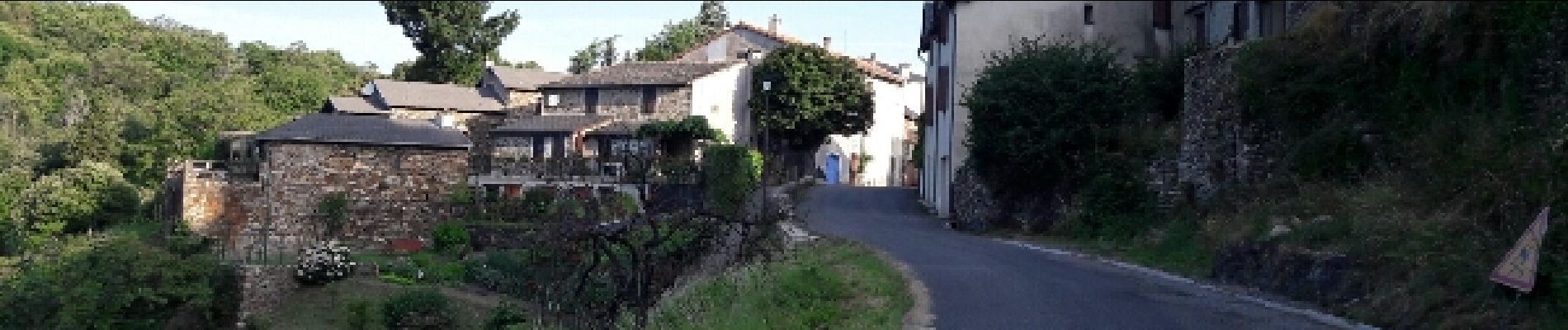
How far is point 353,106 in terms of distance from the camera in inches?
2288

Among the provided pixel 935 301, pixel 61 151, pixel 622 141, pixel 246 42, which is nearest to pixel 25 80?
pixel 61 151

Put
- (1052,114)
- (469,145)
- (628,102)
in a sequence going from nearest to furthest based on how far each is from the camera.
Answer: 1. (1052,114)
2. (469,145)
3. (628,102)

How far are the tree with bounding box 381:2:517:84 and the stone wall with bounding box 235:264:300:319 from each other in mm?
33386

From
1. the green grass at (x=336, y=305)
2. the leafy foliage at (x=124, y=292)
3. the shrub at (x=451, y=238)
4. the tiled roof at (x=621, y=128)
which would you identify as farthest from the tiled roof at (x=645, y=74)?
the leafy foliage at (x=124, y=292)

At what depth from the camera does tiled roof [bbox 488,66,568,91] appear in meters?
62.1

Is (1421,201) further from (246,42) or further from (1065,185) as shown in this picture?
(246,42)

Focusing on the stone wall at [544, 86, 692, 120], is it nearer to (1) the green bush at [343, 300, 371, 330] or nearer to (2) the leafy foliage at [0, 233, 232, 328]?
(2) the leafy foliage at [0, 233, 232, 328]

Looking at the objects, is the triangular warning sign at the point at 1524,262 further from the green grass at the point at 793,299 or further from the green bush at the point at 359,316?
the green bush at the point at 359,316

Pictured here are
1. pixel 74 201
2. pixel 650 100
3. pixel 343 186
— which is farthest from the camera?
pixel 650 100

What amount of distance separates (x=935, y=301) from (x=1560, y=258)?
598 cm

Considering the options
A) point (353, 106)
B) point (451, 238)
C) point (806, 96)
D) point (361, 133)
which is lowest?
point (451, 238)

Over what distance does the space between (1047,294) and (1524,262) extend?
5.27 meters

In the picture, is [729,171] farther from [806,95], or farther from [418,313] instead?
[806,95]

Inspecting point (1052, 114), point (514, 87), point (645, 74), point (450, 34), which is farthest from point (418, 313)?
point (450, 34)
